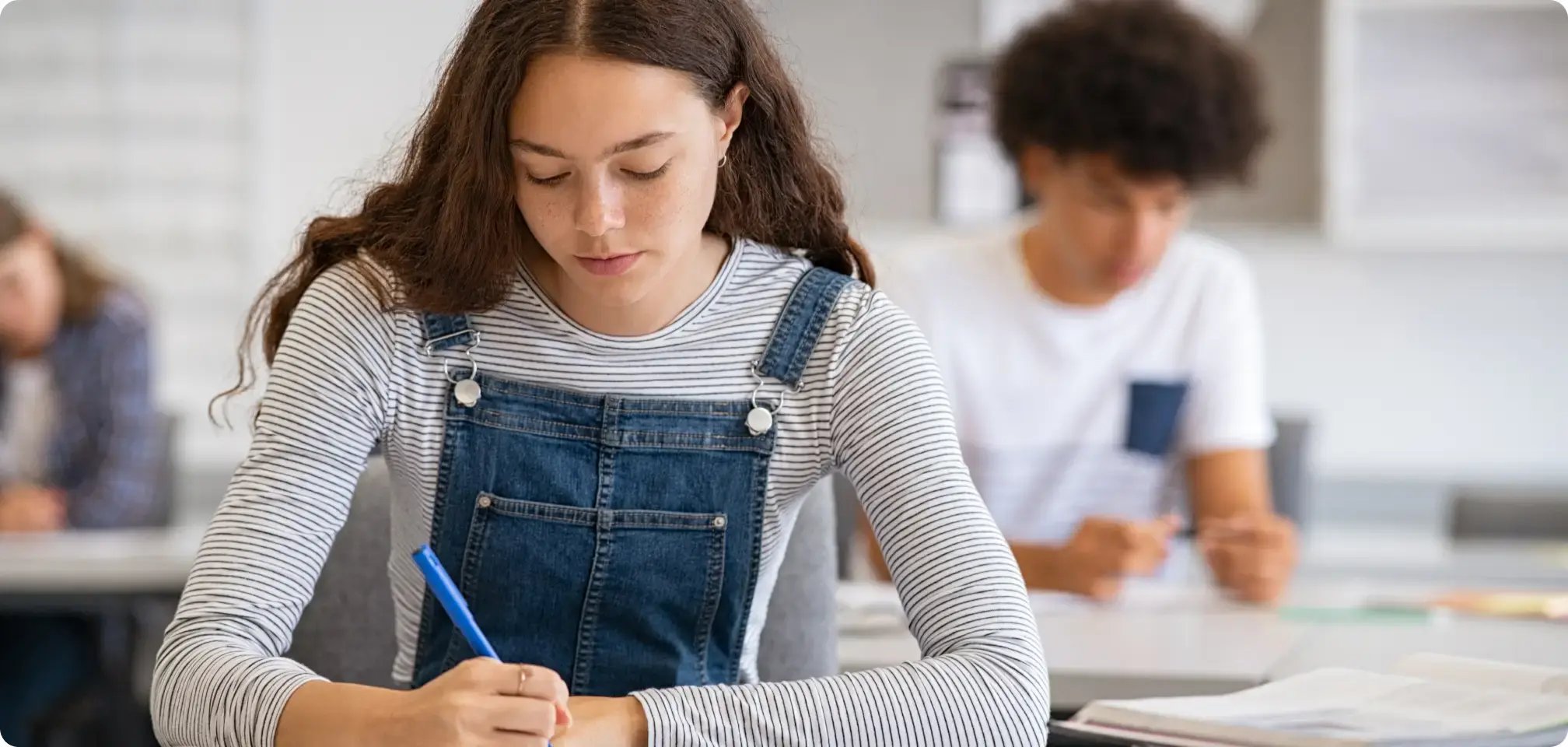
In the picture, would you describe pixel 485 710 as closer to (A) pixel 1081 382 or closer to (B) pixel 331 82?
(A) pixel 1081 382

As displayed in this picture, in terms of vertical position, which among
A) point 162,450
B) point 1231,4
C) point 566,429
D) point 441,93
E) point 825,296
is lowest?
point 162,450

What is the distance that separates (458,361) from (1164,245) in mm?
1155

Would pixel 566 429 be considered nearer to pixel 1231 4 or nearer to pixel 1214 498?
pixel 1214 498

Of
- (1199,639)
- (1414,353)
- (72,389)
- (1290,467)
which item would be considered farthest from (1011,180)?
(1199,639)

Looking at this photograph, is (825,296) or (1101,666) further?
(1101,666)

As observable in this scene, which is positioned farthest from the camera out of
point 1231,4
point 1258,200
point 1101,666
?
point 1258,200

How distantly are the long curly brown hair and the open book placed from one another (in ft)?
1.41

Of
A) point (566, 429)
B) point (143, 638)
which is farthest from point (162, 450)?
point (566, 429)

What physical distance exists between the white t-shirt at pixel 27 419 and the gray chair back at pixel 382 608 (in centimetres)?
188

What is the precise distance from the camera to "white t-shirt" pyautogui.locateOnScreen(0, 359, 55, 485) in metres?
3.04

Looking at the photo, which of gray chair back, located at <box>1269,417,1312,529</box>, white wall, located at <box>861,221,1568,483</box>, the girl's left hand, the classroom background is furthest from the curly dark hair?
the girl's left hand

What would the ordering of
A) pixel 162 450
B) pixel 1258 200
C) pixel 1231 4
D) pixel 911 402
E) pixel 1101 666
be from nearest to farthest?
pixel 911 402 < pixel 1101 666 < pixel 162 450 < pixel 1231 4 < pixel 1258 200

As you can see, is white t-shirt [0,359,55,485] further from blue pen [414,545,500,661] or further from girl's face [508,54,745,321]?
blue pen [414,545,500,661]

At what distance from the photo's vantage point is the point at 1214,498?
7.28 feet
